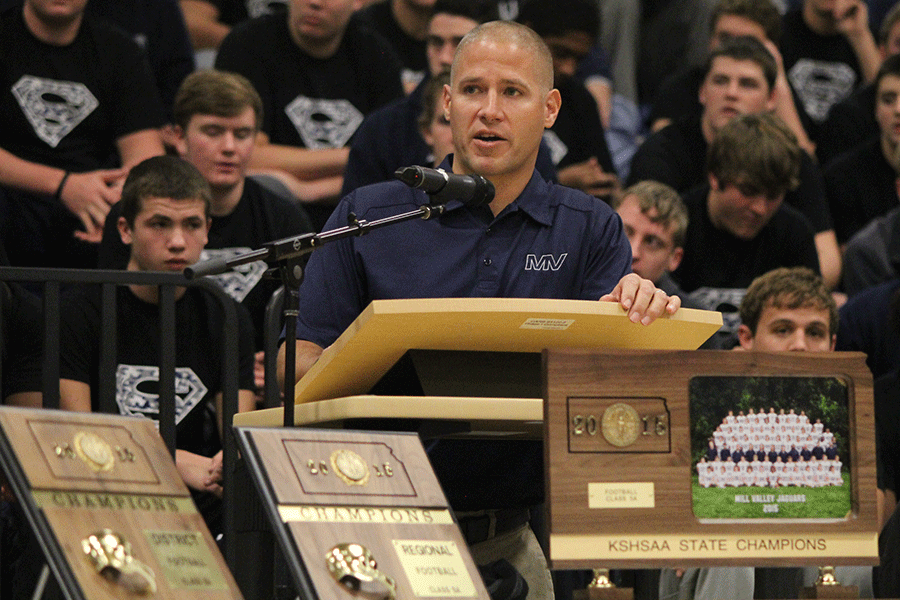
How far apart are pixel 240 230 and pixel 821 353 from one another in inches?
123

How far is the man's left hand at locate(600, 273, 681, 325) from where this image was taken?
222 centimetres

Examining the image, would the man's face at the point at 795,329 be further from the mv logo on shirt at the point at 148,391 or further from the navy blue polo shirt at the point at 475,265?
the mv logo on shirt at the point at 148,391

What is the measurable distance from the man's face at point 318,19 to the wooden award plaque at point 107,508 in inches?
153

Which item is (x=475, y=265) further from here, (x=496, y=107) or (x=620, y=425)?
(x=620, y=425)

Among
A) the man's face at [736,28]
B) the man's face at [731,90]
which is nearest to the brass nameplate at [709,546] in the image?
the man's face at [731,90]

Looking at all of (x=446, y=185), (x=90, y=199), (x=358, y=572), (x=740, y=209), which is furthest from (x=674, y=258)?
(x=358, y=572)

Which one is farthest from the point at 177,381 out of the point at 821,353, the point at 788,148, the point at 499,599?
the point at 788,148

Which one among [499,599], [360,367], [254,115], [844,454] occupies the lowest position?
[499,599]

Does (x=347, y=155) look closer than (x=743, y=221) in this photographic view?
No

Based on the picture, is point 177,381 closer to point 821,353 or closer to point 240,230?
point 240,230

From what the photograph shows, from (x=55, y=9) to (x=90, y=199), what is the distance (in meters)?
0.84

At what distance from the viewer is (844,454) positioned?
2182 mm

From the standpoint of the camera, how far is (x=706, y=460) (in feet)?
6.98

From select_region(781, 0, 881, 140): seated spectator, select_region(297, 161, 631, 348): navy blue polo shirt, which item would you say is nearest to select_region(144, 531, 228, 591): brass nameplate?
select_region(297, 161, 631, 348): navy blue polo shirt
